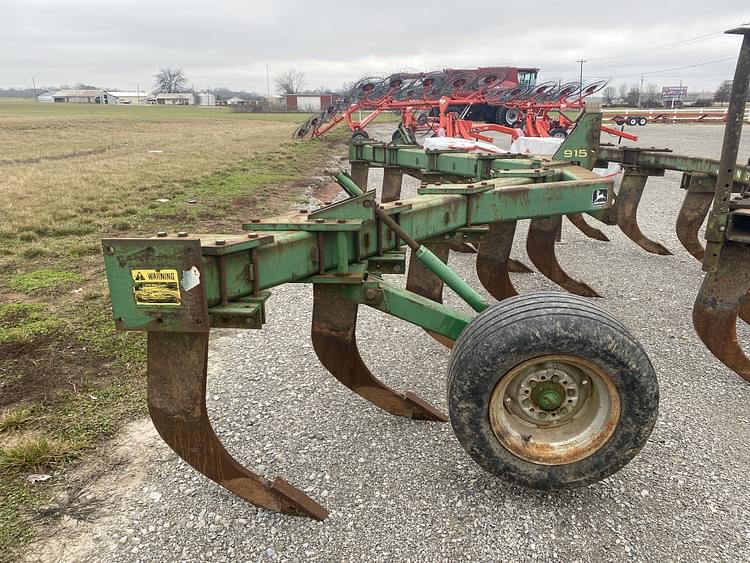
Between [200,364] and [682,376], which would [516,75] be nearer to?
[682,376]

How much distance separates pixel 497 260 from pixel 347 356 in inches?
80.6

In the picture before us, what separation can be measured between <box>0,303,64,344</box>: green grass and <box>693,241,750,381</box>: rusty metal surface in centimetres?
417

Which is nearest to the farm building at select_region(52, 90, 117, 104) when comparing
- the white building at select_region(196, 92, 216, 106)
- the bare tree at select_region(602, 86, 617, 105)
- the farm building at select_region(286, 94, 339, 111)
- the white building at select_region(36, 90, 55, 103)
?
the white building at select_region(36, 90, 55, 103)

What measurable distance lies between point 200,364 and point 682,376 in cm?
289

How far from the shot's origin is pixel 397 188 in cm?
621

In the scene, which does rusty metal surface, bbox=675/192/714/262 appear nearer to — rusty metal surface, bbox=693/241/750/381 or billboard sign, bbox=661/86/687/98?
rusty metal surface, bbox=693/241/750/381

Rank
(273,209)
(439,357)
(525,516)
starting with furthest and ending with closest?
(273,209) → (439,357) → (525,516)

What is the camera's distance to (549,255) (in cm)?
497

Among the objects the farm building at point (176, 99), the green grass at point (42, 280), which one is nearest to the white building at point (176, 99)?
the farm building at point (176, 99)

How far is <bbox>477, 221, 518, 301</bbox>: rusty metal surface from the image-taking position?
4.43 meters

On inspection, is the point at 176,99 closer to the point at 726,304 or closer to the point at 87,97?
the point at 87,97

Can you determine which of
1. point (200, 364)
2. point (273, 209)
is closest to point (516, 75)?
point (273, 209)

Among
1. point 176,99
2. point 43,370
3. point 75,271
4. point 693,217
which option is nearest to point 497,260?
point 693,217

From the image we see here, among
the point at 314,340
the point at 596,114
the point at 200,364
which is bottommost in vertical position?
the point at 314,340
